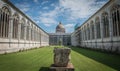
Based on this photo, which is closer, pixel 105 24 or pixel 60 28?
pixel 105 24

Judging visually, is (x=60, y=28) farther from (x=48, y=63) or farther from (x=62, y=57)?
(x=62, y=57)

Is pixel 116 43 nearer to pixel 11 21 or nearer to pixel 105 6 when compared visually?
pixel 105 6

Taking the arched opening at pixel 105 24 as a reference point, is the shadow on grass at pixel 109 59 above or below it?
below

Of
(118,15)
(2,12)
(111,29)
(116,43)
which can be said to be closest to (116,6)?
(118,15)

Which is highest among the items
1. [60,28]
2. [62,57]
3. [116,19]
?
[60,28]

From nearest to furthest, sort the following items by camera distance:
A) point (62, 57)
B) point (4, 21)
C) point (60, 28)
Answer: point (62, 57), point (4, 21), point (60, 28)

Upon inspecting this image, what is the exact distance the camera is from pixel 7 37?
2088 centimetres

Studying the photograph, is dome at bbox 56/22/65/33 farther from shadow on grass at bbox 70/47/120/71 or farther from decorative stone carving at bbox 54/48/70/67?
decorative stone carving at bbox 54/48/70/67

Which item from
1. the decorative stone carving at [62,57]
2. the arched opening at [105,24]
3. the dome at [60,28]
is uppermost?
the dome at [60,28]

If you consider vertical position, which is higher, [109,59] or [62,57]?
[62,57]

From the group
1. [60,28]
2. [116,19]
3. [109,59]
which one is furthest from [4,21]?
[60,28]

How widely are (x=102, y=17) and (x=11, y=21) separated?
16.9m

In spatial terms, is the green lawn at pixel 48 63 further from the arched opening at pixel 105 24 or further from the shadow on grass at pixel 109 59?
the arched opening at pixel 105 24

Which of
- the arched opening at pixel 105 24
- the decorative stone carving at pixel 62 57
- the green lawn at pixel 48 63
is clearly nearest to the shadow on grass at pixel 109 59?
the green lawn at pixel 48 63
